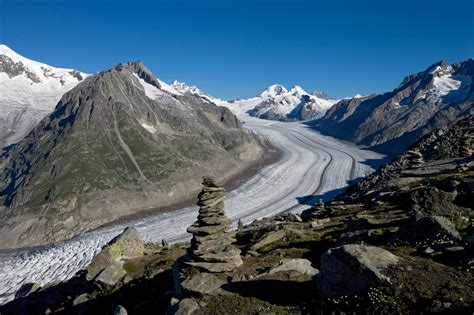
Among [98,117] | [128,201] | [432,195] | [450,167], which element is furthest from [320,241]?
[98,117]

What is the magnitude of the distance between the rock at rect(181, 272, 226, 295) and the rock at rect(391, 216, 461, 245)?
376 inches

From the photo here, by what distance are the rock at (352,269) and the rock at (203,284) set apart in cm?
593

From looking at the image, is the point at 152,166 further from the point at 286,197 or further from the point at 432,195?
the point at 432,195

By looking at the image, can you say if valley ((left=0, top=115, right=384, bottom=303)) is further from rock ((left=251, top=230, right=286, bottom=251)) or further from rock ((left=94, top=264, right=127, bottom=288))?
rock ((left=251, top=230, right=286, bottom=251))

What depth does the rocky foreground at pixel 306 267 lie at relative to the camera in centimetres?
1513

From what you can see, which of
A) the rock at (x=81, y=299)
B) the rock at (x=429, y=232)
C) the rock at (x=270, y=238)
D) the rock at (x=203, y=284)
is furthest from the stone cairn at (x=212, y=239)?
the rock at (x=81, y=299)

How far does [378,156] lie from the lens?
19388 cm

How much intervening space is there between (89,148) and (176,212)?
55.1 m

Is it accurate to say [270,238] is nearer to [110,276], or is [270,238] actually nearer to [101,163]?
[110,276]

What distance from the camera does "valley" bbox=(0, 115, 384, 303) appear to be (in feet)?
270

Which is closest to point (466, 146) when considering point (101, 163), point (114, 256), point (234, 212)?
point (114, 256)

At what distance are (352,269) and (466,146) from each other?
4994 cm

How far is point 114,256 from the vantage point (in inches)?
1468

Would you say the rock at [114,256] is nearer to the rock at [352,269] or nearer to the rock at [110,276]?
the rock at [110,276]
